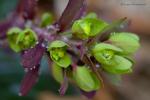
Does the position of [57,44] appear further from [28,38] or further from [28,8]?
[28,8]

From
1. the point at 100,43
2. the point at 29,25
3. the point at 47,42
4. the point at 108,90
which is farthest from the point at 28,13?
the point at 108,90

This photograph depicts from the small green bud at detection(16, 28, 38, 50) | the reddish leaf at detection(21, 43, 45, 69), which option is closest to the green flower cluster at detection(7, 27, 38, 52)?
the small green bud at detection(16, 28, 38, 50)

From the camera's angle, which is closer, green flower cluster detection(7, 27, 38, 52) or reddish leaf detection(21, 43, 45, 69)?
reddish leaf detection(21, 43, 45, 69)

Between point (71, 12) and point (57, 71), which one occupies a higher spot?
point (71, 12)

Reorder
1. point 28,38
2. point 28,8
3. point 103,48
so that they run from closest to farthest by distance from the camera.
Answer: point 103,48, point 28,38, point 28,8

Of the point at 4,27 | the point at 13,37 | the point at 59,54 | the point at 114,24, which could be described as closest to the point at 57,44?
the point at 59,54

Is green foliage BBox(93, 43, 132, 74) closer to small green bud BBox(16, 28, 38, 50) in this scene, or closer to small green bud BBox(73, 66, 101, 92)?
small green bud BBox(73, 66, 101, 92)

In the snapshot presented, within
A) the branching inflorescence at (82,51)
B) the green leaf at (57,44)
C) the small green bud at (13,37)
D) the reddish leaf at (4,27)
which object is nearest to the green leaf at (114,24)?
the branching inflorescence at (82,51)
